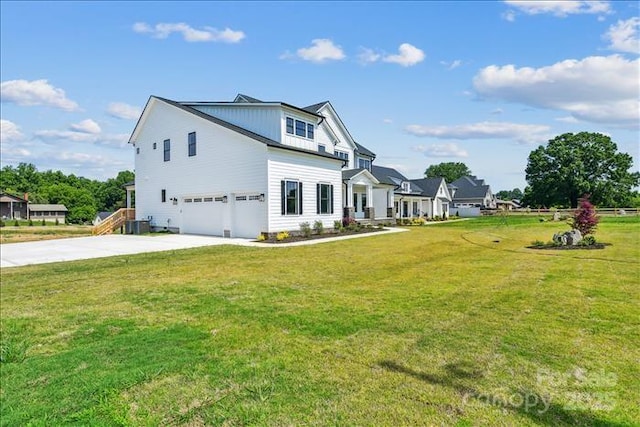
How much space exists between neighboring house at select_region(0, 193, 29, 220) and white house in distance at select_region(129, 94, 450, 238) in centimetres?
6290

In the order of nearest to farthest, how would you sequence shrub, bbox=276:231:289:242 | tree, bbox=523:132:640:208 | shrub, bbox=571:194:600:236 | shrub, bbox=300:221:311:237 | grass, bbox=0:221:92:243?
shrub, bbox=571:194:600:236 < shrub, bbox=276:231:289:242 < shrub, bbox=300:221:311:237 < grass, bbox=0:221:92:243 < tree, bbox=523:132:640:208

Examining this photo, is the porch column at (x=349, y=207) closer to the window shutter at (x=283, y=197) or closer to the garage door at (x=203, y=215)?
the window shutter at (x=283, y=197)

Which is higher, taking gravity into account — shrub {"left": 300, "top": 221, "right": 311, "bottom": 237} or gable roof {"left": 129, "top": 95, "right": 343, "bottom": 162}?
gable roof {"left": 129, "top": 95, "right": 343, "bottom": 162}

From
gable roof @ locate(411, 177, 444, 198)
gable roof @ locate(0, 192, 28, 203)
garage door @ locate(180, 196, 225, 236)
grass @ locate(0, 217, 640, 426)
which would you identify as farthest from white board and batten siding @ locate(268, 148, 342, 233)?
gable roof @ locate(0, 192, 28, 203)

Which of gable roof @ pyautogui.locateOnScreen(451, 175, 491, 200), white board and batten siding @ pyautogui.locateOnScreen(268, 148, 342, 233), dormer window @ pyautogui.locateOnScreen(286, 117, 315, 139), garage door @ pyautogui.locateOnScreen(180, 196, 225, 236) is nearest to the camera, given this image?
white board and batten siding @ pyautogui.locateOnScreen(268, 148, 342, 233)

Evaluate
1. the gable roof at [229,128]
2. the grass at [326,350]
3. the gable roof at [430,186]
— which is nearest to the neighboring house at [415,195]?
the gable roof at [430,186]

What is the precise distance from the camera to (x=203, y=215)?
824 inches

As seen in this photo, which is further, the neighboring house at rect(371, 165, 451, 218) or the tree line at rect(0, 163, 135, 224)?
the tree line at rect(0, 163, 135, 224)

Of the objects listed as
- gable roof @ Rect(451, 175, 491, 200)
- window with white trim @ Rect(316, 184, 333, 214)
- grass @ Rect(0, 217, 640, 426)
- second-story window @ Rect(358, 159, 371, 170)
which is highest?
second-story window @ Rect(358, 159, 371, 170)

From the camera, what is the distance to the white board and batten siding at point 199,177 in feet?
59.9

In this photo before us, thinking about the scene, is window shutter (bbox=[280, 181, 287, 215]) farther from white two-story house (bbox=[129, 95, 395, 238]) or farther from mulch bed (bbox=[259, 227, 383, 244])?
mulch bed (bbox=[259, 227, 383, 244])

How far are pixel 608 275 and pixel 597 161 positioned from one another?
55267mm

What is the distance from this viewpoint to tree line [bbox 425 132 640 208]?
4981 cm

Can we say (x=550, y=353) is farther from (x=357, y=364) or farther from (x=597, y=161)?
(x=597, y=161)
